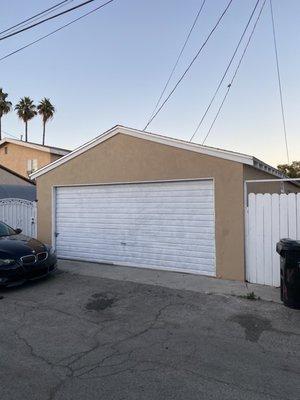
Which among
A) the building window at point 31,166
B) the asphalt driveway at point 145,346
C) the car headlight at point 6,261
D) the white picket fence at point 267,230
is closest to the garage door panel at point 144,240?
the white picket fence at point 267,230

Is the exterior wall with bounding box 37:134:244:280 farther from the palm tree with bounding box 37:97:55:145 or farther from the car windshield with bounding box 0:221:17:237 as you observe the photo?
the palm tree with bounding box 37:97:55:145

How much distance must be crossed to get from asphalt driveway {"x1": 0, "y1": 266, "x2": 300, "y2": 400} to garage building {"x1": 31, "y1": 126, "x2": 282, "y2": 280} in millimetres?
1810

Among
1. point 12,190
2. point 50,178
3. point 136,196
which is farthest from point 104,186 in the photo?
point 12,190

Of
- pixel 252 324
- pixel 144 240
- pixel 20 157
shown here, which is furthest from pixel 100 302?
pixel 20 157

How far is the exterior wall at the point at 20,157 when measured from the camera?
27641 millimetres

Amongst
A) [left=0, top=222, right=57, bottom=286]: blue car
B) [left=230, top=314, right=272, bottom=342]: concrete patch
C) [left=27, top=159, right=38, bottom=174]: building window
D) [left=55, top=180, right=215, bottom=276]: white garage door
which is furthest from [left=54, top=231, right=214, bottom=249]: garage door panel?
[left=27, top=159, right=38, bottom=174]: building window

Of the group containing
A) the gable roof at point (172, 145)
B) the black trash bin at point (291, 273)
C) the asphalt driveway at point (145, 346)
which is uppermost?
the gable roof at point (172, 145)

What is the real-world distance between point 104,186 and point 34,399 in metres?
7.40

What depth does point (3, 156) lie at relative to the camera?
2955 centimetres

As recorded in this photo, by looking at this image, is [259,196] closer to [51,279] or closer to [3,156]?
[51,279]

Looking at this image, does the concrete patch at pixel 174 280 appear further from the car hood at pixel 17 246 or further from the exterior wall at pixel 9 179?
the exterior wall at pixel 9 179

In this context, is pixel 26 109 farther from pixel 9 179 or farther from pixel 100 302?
pixel 100 302

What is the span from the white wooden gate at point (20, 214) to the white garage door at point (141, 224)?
1146 mm

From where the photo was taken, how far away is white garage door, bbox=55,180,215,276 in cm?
907
